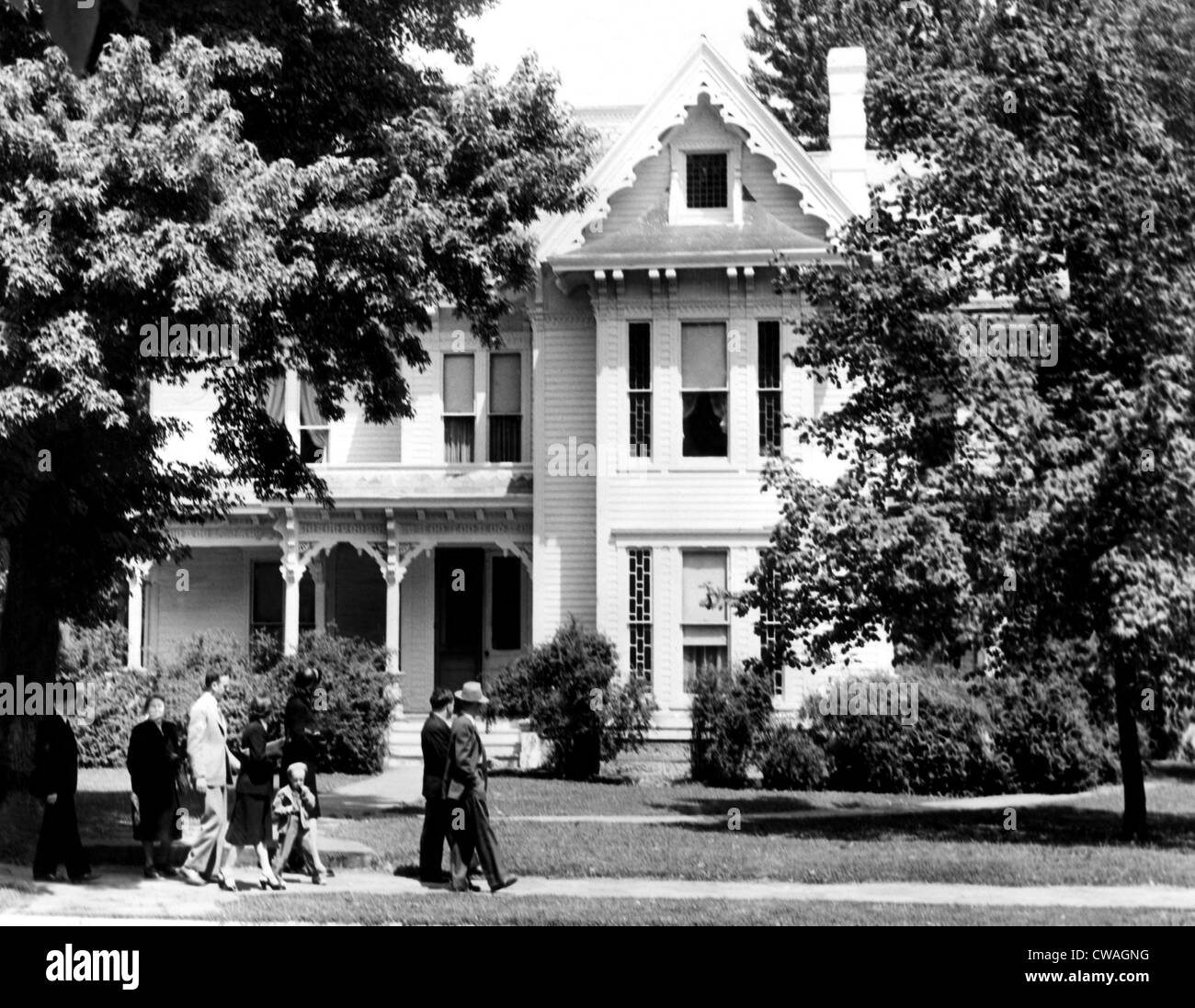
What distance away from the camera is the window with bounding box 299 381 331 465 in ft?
106

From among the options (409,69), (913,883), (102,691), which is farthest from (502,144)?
(102,691)

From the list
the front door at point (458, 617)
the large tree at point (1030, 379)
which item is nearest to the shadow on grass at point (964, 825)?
the large tree at point (1030, 379)

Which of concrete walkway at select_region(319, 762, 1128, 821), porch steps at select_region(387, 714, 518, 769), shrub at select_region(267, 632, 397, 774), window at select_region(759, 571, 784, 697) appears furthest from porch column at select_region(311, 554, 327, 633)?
window at select_region(759, 571, 784, 697)

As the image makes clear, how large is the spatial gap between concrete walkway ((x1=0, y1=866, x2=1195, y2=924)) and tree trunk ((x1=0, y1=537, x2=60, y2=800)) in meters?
2.51

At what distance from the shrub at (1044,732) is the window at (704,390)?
662 cm

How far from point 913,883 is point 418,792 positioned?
34.6 feet

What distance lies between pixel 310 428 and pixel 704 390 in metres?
8.16

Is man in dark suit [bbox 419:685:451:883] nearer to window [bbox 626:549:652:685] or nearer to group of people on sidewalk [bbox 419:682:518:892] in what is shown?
group of people on sidewalk [bbox 419:682:518:892]

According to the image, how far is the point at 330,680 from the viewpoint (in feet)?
90.0

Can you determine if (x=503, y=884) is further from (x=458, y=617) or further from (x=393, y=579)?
(x=458, y=617)

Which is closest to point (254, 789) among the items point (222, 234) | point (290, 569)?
point (222, 234)
